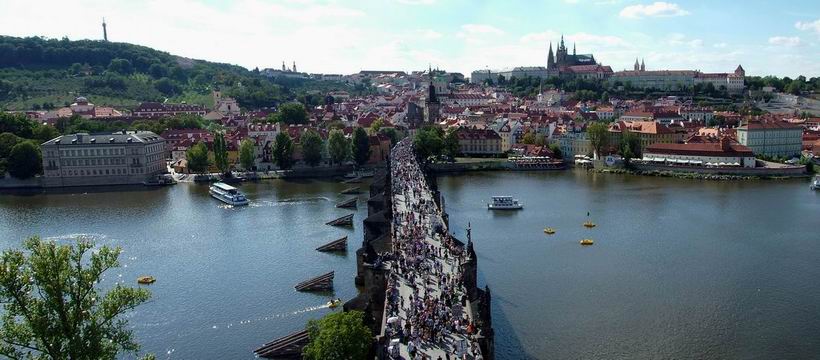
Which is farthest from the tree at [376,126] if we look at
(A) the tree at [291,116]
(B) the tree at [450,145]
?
(A) the tree at [291,116]

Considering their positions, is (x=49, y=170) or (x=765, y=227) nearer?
(x=765, y=227)

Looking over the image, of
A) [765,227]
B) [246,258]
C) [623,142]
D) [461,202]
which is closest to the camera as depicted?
[246,258]

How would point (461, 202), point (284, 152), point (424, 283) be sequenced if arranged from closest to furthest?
point (424, 283), point (461, 202), point (284, 152)

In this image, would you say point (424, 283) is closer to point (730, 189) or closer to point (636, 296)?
point (636, 296)

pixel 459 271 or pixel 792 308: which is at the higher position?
pixel 459 271

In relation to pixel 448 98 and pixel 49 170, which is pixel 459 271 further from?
pixel 448 98

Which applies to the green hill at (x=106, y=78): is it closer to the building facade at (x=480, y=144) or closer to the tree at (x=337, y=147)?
the building facade at (x=480, y=144)

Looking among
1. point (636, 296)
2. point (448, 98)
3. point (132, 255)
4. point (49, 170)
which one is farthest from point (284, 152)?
point (448, 98)

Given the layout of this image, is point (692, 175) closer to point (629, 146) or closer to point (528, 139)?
point (629, 146)

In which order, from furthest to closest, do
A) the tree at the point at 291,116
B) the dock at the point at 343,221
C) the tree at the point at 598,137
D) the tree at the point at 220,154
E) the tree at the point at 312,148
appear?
the tree at the point at 291,116
the tree at the point at 598,137
the tree at the point at 312,148
the tree at the point at 220,154
the dock at the point at 343,221
